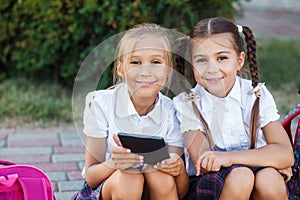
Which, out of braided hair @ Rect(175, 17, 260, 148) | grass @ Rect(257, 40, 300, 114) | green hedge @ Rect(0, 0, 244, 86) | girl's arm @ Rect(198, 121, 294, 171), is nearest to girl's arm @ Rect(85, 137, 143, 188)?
girl's arm @ Rect(198, 121, 294, 171)

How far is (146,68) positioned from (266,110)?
54 cm

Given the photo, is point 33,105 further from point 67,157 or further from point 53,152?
point 67,157

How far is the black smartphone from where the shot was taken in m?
2.23

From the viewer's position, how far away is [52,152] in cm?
374

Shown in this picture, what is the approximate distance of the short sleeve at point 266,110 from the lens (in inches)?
100

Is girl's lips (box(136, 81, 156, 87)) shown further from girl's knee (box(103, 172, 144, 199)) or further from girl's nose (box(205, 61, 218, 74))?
girl's knee (box(103, 172, 144, 199))

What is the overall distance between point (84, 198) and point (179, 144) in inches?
17.8

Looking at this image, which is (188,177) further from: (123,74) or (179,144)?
(123,74)

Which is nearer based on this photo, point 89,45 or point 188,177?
point 188,177

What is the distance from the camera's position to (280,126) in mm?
2559

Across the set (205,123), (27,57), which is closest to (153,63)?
(205,123)

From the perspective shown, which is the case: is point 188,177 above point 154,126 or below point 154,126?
below

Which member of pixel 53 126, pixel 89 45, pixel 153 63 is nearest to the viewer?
pixel 153 63

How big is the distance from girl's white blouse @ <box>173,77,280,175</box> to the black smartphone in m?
0.26
